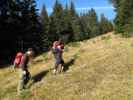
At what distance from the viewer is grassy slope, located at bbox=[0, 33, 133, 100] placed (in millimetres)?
20719

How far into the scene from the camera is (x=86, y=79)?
2266 cm

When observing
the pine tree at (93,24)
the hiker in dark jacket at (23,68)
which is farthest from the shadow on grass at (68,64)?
the pine tree at (93,24)

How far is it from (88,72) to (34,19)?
4713 centimetres

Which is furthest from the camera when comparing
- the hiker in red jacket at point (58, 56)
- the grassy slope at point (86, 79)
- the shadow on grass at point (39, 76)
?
the shadow on grass at point (39, 76)

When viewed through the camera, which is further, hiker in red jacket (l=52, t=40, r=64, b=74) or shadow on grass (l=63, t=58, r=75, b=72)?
shadow on grass (l=63, t=58, r=75, b=72)

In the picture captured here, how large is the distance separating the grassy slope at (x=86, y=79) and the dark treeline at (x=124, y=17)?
18.9 feet

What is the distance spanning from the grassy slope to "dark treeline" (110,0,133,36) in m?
5.75

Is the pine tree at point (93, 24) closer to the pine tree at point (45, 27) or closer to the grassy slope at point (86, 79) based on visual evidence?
the pine tree at point (45, 27)

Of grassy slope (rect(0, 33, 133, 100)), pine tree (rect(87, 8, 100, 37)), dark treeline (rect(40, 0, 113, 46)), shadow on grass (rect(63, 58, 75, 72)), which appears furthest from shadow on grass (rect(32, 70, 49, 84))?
pine tree (rect(87, 8, 100, 37))

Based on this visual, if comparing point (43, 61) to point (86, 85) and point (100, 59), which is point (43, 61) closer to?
point (100, 59)

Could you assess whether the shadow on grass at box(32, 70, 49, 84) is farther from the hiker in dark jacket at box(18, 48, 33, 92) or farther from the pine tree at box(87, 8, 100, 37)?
the pine tree at box(87, 8, 100, 37)

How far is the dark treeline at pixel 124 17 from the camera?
35.3 m

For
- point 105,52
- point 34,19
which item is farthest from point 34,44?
point 105,52

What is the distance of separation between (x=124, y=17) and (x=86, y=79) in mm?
16480
